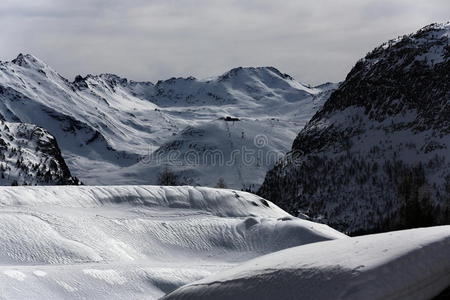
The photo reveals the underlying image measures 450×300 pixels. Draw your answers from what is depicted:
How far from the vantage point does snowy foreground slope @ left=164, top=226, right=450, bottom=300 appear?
19.8 feet

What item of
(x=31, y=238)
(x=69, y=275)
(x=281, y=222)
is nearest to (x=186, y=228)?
(x=281, y=222)

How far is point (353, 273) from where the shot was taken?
606 centimetres

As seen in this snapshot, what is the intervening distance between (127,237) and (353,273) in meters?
14.7

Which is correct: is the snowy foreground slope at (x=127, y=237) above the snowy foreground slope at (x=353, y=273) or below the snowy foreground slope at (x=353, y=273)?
below

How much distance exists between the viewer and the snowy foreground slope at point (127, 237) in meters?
15.1

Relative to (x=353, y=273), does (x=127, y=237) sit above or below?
below

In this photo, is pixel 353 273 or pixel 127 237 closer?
pixel 353 273

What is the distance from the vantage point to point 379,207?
19588 centimetres

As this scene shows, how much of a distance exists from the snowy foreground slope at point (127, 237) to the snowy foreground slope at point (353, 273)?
7.82 metres

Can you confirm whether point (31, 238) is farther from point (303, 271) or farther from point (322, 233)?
point (303, 271)

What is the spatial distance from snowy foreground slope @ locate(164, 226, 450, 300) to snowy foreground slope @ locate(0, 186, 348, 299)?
7.82 metres

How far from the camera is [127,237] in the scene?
66.0ft

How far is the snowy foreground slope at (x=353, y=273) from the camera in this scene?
6027 mm

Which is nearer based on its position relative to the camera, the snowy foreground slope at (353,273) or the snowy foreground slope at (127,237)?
the snowy foreground slope at (353,273)
